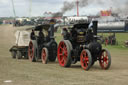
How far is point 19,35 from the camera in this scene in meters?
19.6

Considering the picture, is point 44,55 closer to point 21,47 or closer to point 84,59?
point 84,59

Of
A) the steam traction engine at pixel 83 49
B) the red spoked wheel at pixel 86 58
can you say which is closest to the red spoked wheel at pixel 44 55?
the steam traction engine at pixel 83 49

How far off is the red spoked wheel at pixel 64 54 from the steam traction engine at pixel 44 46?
1.23 m

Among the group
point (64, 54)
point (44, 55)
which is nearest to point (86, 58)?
point (64, 54)

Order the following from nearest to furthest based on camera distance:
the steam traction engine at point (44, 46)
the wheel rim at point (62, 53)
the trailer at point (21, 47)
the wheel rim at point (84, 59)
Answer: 1. the wheel rim at point (84, 59)
2. the wheel rim at point (62, 53)
3. the steam traction engine at point (44, 46)
4. the trailer at point (21, 47)

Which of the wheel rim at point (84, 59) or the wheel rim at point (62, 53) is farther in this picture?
the wheel rim at point (62, 53)

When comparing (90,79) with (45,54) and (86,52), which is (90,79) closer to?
(86,52)

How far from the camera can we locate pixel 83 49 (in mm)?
12508

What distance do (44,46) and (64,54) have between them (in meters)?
2.60

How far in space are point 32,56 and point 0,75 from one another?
19.1 feet

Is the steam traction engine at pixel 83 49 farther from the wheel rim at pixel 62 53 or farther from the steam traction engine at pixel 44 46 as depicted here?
the steam traction engine at pixel 44 46

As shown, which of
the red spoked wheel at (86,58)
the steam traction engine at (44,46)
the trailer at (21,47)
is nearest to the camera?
the red spoked wheel at (86,58)

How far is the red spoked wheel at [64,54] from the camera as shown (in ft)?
41.8

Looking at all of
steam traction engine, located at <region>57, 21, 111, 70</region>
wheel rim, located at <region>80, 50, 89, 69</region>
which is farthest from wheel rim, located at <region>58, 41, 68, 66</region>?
wheel rim, located at <region>80, 50, 89, 69</region>
